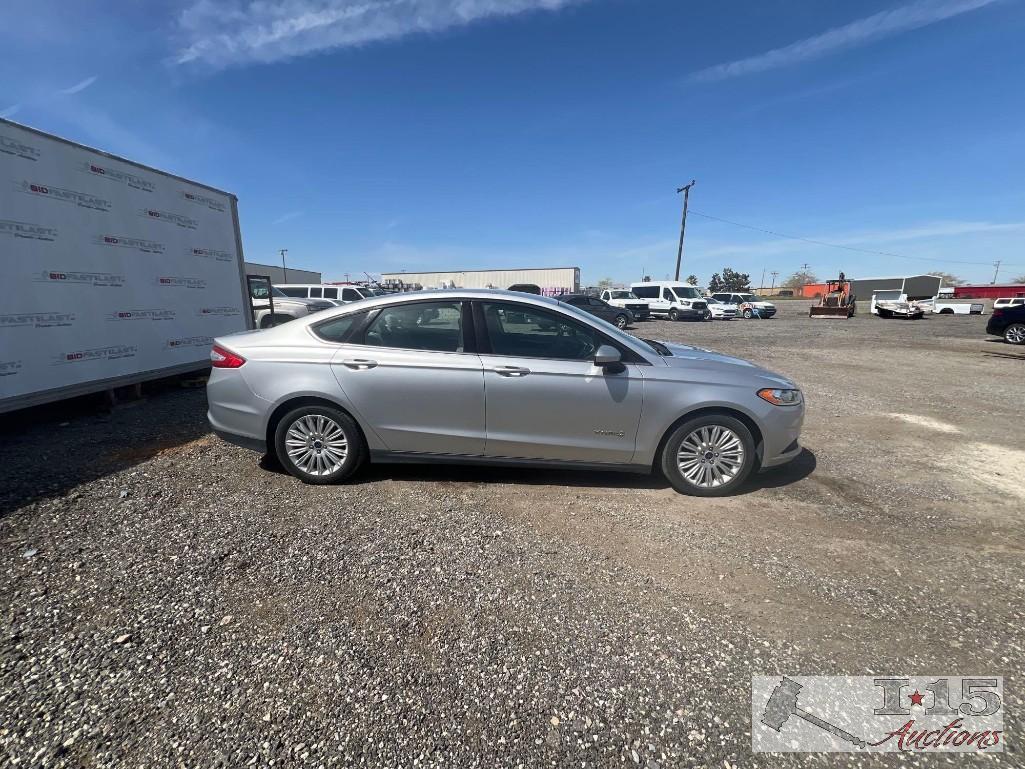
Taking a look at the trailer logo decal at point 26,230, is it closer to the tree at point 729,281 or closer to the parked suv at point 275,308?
the parked suv at point 275,308

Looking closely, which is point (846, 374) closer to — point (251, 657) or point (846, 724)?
point (846, 724)

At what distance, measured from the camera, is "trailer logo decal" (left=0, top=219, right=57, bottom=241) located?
4.43 m

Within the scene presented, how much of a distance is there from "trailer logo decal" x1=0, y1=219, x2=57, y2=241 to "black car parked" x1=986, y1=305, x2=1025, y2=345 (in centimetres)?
2136

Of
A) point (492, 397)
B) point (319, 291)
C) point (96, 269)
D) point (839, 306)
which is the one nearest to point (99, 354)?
point (96, 269)

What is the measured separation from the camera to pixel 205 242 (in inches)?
272

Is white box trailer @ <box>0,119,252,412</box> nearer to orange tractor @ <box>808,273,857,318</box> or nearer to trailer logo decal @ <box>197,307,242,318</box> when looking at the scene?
trailer logo decal @ <box>197,307,242,318</box>

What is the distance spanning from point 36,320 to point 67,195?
56.2 inches

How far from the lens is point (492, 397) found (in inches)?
136

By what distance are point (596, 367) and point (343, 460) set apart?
84.7 inches

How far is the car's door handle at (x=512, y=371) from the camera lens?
134 inches

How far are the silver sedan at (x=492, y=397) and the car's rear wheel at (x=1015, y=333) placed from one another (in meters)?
16.6

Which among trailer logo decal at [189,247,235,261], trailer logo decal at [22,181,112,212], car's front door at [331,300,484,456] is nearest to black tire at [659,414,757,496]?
Result: car's front door at [331,300,484,456]

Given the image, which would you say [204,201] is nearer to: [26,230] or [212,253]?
[212,253]

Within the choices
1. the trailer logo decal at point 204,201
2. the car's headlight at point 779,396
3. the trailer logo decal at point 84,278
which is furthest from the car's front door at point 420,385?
the trailer logo decal at point 204,201
